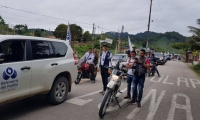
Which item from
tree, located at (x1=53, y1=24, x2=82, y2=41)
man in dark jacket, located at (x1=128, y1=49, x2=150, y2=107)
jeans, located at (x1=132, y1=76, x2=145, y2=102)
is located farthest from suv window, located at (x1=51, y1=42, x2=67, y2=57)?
tree, located at (x1=53, y1=24, x2=82, y2=41)

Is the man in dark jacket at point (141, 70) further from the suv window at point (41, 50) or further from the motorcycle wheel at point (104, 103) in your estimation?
the suv window at point (41, 50)

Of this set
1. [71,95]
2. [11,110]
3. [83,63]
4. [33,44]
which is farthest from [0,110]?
[83,63]

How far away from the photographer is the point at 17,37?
14.1ft

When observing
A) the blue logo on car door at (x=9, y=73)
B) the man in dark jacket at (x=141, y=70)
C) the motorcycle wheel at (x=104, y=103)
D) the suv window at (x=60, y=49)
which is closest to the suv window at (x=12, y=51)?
the blue logo on car door at (x=9, y=73)

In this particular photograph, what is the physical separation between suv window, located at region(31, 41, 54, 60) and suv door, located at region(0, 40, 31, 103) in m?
0.25

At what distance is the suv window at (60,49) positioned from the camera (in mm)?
5406

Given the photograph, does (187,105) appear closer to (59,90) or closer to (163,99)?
(163,99)

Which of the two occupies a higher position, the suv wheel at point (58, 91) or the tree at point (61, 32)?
the tree at point (61, 32)

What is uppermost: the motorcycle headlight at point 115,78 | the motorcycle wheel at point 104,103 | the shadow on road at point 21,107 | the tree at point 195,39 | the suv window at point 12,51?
the tree at point 195,39

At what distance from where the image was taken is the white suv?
3891mm

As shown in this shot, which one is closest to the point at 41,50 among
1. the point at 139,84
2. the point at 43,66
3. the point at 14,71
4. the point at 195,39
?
the point at 43,66

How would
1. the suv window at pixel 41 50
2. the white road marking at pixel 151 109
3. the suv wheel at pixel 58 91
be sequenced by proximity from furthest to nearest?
the suv wheel at pixel 58 91 < the white road marking at pixel 151 109 < the suv window at pixel 41 50

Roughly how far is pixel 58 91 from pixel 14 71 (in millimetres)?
1748

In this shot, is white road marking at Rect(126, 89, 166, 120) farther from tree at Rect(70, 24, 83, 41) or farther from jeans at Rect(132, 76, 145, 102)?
tree at Rect(70, 24, 83, 41)
